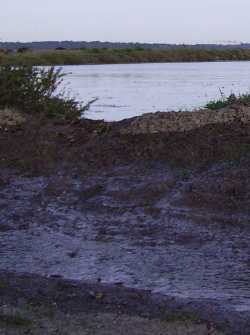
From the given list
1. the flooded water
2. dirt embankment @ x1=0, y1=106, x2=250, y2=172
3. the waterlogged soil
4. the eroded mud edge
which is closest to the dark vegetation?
the flooded water

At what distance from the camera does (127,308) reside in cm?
607

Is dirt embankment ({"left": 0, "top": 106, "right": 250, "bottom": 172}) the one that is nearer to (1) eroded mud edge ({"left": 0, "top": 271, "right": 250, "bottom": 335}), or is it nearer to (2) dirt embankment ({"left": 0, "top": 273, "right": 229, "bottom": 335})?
(1) eroded mud edge ({"left": 0, "top": 271, "right": 250, "bottom": 335})

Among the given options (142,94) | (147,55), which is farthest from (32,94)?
(147,55)

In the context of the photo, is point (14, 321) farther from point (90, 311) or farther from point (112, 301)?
point (112, 301)

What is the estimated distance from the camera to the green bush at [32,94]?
13.7 m

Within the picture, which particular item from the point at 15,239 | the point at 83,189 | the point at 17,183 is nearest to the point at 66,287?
the point at 15,239

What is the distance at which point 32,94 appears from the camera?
45.8ft

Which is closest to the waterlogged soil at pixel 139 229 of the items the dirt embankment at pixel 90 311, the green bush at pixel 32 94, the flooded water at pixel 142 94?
the dirt embankment at pixel 90 311

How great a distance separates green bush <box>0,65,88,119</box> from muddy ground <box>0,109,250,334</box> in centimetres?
155

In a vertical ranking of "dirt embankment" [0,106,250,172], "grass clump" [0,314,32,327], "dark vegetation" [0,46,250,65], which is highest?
"dirt embankment" [0,106,250,172]

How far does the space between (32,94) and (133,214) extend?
18.7ft

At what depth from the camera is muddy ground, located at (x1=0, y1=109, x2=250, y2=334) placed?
6621mm

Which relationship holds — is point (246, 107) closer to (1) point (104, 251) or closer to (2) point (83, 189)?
(2) point (83, 189)

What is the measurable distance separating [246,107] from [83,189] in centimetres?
320
